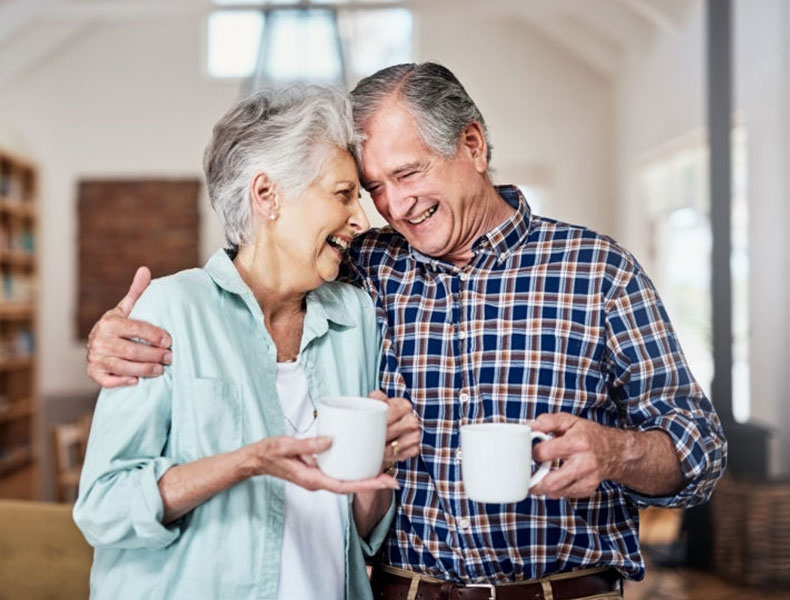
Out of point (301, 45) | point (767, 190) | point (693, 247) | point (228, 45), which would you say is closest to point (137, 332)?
point (301, 45)

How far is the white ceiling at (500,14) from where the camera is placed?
22.0ft

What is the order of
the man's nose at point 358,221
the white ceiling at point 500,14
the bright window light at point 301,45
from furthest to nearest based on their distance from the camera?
the white ceiling at point 500,14 < the bright window light at point 301,45 < the man's nose at point 358,221

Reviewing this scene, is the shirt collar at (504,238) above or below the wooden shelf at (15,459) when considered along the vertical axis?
above

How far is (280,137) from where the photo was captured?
1411 mm

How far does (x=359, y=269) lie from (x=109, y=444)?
0.60m

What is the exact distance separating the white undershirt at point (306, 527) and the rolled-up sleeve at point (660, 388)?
0.50 meters

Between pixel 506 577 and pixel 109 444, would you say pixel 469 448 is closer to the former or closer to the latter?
pixel 506 577

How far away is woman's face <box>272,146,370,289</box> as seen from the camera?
144 cm

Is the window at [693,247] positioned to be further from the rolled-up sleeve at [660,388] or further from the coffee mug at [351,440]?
the coffee mug at [351,440]

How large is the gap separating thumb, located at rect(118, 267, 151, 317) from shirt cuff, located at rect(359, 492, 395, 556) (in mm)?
543

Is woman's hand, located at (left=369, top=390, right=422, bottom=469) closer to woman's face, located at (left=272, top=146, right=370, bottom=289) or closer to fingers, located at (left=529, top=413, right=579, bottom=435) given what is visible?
fingers, located at (left=529, top=413, right=579, bottom=435)

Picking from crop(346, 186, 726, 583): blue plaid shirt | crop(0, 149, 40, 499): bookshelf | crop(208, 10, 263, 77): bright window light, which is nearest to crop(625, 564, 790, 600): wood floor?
crop(346, 186, 726, 583): blue plaid shirt

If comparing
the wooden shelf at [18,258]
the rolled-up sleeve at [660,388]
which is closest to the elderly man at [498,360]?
the rolled-up sleeve at [660,388]

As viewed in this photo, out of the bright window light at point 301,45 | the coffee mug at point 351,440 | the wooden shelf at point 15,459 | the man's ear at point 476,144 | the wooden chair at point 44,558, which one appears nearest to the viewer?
the coffee mug at point 351,440
